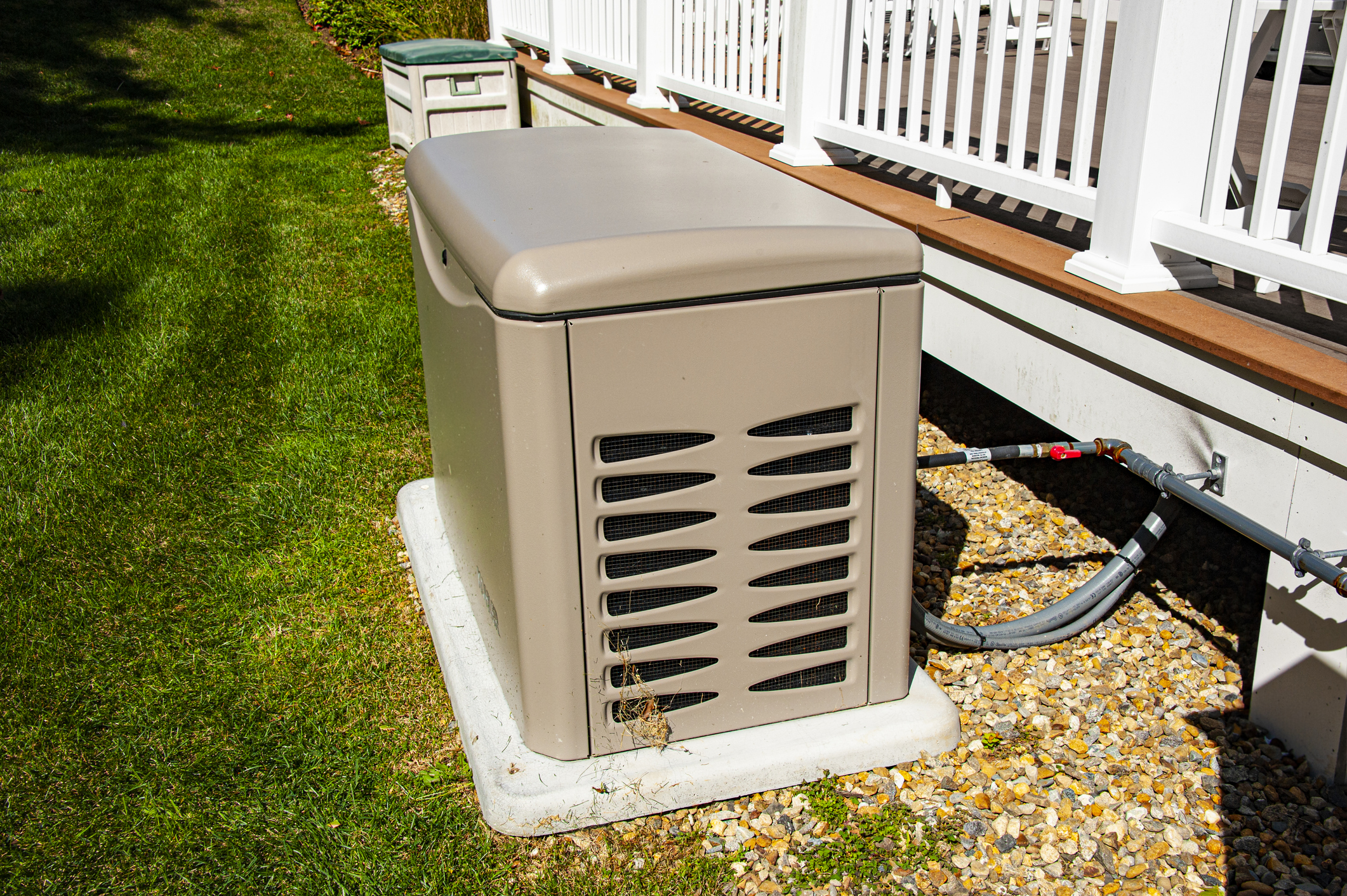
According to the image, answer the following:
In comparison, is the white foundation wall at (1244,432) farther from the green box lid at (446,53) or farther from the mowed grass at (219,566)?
the green box lid at (446,53)

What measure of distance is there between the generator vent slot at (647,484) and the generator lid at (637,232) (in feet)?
1.16

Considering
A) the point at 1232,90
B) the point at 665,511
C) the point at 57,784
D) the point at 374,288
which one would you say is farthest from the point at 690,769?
the point at 374,288

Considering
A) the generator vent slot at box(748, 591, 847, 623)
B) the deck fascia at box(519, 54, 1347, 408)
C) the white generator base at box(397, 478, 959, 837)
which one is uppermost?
the deck fascia at box(519, 54, 1347, 408)

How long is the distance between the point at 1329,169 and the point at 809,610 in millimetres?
1458

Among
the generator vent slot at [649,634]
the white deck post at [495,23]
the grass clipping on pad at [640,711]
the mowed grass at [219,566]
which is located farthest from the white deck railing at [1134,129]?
the white deck post at [495,23]

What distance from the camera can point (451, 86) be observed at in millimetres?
7664

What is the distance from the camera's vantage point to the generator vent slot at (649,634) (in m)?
2.19

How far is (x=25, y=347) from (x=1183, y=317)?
15.6 feet

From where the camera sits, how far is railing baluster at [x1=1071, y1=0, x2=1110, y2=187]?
2.83 meters

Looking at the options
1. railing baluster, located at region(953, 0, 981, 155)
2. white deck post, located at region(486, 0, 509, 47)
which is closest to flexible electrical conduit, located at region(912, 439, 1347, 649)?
railing baluster, located at region(953, 0, 981, 155)

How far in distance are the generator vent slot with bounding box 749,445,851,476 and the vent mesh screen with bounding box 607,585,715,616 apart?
273 millimetres

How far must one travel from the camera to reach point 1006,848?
2.24 m

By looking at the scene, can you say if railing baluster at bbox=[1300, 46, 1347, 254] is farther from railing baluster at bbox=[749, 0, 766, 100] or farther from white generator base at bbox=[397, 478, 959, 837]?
railing baluster at bbox=[749, 0, 766, 100]

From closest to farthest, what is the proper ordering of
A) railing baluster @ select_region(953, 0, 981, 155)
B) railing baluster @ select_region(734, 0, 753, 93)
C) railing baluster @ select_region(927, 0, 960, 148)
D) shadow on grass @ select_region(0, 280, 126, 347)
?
railing baluster @ select_region(953, 0, 981, 155), railing baluster @ select_region(927, 0, 960, 148), railing baluster @ select_region(734, 0, 753, 93), shadow on grass @ select_region(0, 280, 126, 347)
